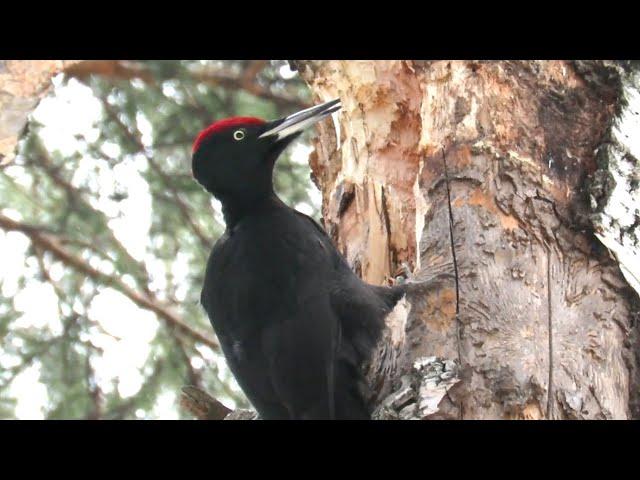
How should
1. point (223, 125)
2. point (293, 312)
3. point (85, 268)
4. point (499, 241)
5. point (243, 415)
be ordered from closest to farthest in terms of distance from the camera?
point (499, 241) → point (293, 312) → point (243, 415) → point (223, 125) → point (85, 268)

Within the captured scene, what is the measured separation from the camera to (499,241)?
302 cm

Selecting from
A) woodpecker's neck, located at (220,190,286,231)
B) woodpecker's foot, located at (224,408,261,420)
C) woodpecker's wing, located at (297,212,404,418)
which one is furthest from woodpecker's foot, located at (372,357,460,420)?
woodpecker's neck, located at (220,190,286,231)

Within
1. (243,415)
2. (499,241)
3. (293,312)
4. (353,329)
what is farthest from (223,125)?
(499,241)

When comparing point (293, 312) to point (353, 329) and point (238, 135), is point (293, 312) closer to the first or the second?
point (353, 329)

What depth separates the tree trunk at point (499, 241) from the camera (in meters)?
2.70

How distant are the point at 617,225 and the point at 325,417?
123 centimetres

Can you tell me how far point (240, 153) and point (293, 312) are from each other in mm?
895

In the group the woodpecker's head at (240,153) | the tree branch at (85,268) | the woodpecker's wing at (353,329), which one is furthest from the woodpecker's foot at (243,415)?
the tree branch at (85,268)

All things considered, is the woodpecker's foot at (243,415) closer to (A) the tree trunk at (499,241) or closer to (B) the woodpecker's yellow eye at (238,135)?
(A) the tree trunk at (499,241)

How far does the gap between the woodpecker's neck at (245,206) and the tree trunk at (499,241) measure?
0.42m
